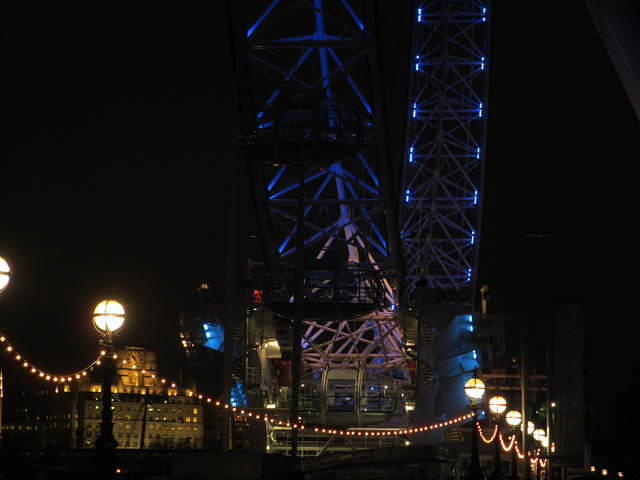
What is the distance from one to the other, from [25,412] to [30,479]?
65.8 m

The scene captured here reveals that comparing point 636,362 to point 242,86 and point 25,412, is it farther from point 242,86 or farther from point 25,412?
point 242,86

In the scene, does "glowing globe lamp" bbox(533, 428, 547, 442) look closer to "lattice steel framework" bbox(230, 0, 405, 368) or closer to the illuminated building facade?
"lattice steel framework" bbox(230, 0, 405, 368)

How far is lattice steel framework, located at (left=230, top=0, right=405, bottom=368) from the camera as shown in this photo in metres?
32.2

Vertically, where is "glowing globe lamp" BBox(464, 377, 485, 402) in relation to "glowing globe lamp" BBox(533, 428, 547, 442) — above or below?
above

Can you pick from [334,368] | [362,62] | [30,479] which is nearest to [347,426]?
[334,368]

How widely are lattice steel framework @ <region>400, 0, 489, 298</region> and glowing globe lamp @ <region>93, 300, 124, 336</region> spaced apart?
3254 cm

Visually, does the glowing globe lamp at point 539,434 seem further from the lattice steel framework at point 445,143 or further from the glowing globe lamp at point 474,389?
the glowing globe lamp at point 474,389

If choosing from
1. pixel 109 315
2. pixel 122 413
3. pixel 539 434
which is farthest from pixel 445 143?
pixel 122 413

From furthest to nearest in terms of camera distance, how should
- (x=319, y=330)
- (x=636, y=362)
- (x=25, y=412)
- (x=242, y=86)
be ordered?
(x=636, y=362)
(x=25, y=412)
(x=319, y=330)
(x=242, y=86)

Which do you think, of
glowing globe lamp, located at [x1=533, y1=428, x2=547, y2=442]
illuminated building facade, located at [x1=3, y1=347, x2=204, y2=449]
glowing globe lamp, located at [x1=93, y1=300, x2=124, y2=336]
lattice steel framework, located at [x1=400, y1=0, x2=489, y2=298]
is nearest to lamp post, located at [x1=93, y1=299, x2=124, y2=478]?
glowing globe lamp, located at [x1=93, y1=300, x2=124, y2=336]

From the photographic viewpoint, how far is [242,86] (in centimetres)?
3675

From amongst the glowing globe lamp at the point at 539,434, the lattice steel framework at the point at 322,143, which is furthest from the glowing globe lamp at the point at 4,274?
the glowing globe lamp at the point at 539,434

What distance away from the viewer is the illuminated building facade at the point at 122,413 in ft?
276

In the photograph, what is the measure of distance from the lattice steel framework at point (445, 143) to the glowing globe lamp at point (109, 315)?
3254 centimetres
